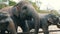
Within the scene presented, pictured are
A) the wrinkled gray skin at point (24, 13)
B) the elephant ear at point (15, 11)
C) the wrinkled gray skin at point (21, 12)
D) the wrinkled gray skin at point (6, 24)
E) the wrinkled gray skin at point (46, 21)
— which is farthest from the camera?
the wrinkled gray skin at point (46, 21)

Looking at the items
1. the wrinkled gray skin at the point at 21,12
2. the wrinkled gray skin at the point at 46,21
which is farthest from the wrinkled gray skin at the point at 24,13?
the wrinkled gray skin at the point at 46,21

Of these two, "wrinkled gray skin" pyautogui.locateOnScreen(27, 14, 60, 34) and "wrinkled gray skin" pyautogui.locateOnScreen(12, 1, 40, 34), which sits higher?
"wrinkled gray skin" pyautogui.locateOnScreen(12, 1, 40, 34)

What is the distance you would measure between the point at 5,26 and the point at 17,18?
1.12 m

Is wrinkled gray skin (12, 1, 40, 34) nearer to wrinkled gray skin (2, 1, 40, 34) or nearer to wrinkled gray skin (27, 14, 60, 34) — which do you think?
wrinkled gray skin (2, 1, 40, 34)

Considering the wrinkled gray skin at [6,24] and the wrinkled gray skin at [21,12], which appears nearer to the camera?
the wrinkled gray skin at [6,24]

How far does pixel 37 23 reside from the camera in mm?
8094

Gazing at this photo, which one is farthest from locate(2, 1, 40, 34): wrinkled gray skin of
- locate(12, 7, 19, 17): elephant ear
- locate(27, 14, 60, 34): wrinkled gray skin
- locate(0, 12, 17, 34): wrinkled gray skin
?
locate(0, 12, 17, 34): wrinkled gray skin

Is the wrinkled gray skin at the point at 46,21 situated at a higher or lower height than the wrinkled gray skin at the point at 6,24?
lower

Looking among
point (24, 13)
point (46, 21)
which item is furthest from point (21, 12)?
point (46, 21)

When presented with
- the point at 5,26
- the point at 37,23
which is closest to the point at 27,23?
the point at 37,23

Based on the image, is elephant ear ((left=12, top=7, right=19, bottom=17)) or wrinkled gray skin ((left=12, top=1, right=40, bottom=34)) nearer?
wrinkled gray skin ((left=12, top=1, right=40, bottom=34))

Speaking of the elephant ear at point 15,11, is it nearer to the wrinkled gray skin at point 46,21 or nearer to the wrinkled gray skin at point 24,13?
the wrinkled gray skin at point 24,13

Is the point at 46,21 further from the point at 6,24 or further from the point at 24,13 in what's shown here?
the point at 6,24

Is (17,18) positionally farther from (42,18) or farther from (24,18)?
(42,18)
